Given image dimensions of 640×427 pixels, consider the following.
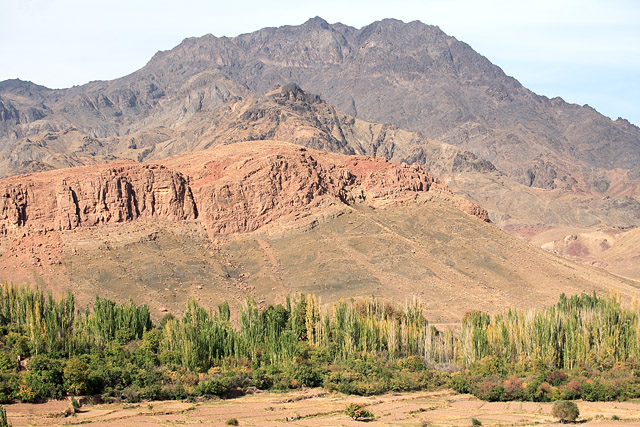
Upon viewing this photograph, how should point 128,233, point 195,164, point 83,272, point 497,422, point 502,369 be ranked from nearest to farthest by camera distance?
1. point 497,422
2. point 502,369
3. point 83,272
4. point 128,233
5. point 195,164

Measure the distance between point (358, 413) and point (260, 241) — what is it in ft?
177

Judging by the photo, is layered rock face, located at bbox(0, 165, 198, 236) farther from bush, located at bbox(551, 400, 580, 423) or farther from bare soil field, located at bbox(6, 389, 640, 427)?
bush, located at bbox(551, 400, 580, 423)

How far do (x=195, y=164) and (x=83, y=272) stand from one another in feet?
98.6

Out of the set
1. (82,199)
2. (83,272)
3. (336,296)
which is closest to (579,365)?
(336,296)

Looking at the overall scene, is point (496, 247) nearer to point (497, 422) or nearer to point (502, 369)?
point (502, 369)

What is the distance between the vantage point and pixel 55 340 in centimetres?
7044

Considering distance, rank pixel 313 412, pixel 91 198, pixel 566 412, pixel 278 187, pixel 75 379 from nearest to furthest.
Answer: pixel 566 412 < pixel 313 412 < pixel 75 379 < pixel 91 198 < pixel 278 187

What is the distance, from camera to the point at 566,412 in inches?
2181

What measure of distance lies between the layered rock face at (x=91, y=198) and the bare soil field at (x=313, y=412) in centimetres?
4795

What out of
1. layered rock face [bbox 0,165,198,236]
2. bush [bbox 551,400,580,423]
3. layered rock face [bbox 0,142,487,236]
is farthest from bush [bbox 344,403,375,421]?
layered rock face [bbox 0,165,198,236]

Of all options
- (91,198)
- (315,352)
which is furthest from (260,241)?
(315,352)

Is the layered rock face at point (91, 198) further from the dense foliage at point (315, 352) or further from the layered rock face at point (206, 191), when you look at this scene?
the dense foliage at point (315, 352)

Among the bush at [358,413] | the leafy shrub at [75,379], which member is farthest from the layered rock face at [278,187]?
the bush at [358,413]

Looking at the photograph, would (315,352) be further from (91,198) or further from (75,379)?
(91,198)
